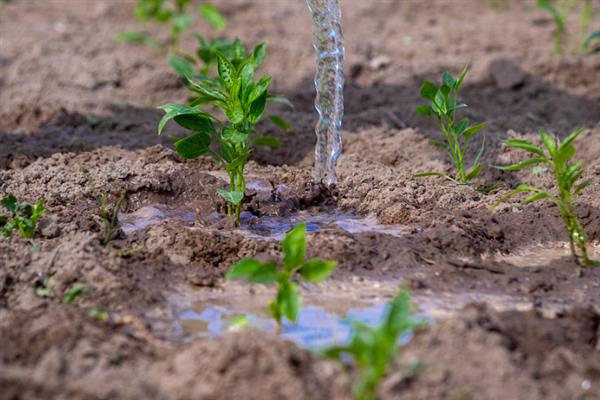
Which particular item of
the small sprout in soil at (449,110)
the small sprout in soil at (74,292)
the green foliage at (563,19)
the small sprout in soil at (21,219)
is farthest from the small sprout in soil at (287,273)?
the green foliage at (563,19)

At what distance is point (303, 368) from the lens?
2770 millimetres

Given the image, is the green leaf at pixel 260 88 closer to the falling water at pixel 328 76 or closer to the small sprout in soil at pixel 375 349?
the falling water at pixel 328 76

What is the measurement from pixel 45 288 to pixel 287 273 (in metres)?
1.03

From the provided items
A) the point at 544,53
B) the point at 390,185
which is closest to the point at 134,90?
the point at 390,185

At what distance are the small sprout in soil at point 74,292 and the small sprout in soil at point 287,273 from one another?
630mm

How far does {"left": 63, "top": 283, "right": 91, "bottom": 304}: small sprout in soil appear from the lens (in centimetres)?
332

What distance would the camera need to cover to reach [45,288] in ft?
11.2

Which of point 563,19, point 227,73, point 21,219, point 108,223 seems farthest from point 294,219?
point 563,19

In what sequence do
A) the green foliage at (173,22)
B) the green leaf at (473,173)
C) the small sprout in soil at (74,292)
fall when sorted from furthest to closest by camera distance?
the green foliage at (173,22) → the green leaf at (473,173) → the small sprout in soil at (74,292)

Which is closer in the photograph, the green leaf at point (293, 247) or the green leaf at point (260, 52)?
the green leaf at point (293, 247)

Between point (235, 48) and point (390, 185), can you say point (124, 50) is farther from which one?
point (390, 185)

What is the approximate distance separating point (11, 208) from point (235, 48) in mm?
1847

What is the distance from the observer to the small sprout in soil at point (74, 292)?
332 cm

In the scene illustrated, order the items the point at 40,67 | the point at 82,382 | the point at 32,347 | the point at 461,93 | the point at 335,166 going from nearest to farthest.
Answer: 1. the point at 82,382
2. the point at 32,347
3. the point at 335,166
4. the point at 461,93
5. the point at 40,67
